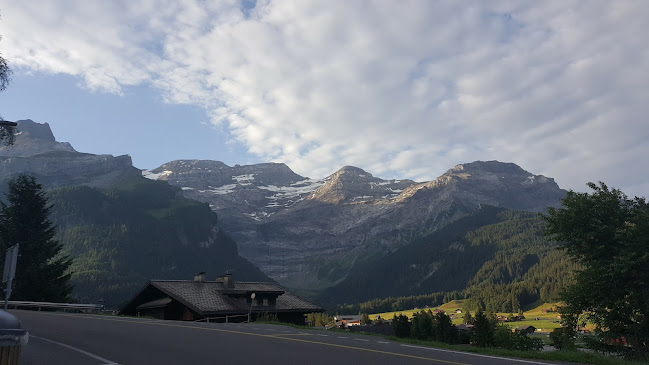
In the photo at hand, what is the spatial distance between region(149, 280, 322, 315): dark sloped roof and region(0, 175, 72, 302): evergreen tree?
9.18 meters

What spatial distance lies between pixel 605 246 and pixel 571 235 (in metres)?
1.96

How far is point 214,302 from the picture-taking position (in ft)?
163

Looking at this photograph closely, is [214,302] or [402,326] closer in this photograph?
[214,302]

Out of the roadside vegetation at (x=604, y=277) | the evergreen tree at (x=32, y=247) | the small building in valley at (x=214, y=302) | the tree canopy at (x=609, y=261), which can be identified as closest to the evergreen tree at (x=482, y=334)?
the roadside vegetation at (x=604, y=277)

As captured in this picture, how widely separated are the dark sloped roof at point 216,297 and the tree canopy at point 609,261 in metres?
31.9

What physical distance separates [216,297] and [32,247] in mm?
19451

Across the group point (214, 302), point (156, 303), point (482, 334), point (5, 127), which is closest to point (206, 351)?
point (5, 127)

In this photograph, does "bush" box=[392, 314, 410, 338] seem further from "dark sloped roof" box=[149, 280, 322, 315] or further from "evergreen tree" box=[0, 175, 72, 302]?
"evergreen tree" box=[0, 175, 72, 302]

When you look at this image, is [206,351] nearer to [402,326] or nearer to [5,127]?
[5,127]

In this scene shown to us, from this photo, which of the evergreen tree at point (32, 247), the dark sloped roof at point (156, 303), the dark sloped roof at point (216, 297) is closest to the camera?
the evergreen tree at point (32, 247)

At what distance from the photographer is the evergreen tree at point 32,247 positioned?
45562 millimetres

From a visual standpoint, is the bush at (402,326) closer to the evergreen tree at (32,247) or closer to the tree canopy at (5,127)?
the evergreen tree at (32,247)

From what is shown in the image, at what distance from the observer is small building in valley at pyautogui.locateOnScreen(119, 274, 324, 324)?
4788 cm

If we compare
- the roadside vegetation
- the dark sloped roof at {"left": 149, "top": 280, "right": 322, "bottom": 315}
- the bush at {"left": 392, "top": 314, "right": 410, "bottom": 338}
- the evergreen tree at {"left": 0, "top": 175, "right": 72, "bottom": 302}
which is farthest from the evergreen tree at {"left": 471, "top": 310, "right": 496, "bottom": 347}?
the bush at {"left": 392, "top": 314, "right": 410, "bottom": 338}
